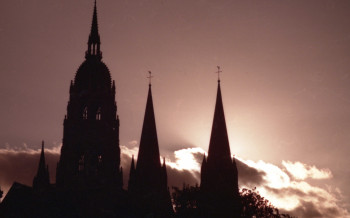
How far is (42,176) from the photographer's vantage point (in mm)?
80688

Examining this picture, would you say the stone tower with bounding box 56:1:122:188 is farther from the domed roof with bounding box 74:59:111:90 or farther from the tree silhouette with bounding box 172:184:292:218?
the tree silhouette with bounding box 172:184:292:218

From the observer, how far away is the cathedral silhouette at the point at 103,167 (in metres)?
79.2

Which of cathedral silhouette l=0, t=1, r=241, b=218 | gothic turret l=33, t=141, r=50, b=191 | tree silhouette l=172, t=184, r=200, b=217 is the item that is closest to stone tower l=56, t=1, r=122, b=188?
Result: cathedral silhouette l=0, t=1, r=241, b=218

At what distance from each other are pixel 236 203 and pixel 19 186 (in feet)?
73.7

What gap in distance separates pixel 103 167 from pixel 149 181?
5.58 metres

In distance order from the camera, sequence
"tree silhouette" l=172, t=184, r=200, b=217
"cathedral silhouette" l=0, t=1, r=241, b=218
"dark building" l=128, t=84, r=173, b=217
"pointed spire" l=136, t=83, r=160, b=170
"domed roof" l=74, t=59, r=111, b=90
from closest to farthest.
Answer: "tree silhouette" l=172, t=184, r=200, b=217
"cathedral silhouette" l=0, t=1, r=241, b=218
"dark building" l=128, t=84, r=173, b=217
"pointed spire" l=136, t=83, r=160, b=170
"domed roof" l=74, t=59, r=111, b=90

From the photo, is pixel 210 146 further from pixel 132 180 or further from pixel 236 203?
pixel 236 203

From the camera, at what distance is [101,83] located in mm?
88125

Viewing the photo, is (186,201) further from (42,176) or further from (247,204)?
(42,176)

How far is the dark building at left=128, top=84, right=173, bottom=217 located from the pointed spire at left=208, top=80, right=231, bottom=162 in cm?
634

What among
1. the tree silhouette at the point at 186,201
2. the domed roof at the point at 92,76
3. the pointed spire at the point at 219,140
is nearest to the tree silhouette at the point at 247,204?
the tree silhouette at the point at 186,201

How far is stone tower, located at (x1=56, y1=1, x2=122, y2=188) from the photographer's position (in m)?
83.3

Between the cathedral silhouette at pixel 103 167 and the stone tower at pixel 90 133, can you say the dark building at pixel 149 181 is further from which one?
the stone tower at pixel 90 133

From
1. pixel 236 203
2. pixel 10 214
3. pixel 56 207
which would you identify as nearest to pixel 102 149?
pixel 56 207
